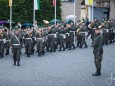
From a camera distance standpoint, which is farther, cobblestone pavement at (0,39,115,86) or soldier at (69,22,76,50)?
soldier at (69,22,76,50)

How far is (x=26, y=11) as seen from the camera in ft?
140

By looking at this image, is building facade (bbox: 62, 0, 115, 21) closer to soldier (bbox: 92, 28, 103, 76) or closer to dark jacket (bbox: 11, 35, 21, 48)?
dark jacket (bbox: 11, 35, 21, 48)

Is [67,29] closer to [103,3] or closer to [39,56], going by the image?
[39,56]

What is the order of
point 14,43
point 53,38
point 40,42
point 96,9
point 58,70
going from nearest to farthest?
point 58,70 → point 14,43 → point 40,42 → point 53,38 → point 96,9

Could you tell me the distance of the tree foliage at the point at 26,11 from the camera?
41781mm

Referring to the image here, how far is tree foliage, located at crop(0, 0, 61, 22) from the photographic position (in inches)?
1645

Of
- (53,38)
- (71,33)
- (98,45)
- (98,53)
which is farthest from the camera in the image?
(71,33)

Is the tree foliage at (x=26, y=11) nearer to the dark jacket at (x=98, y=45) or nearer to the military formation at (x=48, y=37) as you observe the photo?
the military formation at (x=48, y=37)

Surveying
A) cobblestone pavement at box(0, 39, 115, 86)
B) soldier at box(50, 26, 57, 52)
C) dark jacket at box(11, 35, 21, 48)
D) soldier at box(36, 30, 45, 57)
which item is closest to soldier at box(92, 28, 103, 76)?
cobblestone pavement at box(0, 39, 115, 86)

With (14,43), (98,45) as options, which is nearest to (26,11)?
(14,43)

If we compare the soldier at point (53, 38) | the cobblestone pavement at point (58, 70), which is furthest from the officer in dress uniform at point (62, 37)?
the cobblestone pavement at point (58, 70)

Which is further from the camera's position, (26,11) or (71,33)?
(26,11)

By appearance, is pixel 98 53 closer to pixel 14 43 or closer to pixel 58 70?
pixel 58 70

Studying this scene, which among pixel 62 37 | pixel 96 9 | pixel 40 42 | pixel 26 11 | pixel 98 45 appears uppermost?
pixel 26 11
